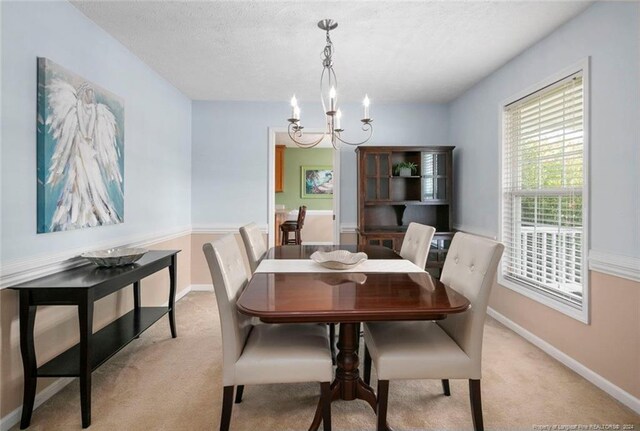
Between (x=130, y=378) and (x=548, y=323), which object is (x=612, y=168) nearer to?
(x=548, y=323)

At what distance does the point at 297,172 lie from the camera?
8.11m

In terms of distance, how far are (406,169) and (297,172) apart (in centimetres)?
427

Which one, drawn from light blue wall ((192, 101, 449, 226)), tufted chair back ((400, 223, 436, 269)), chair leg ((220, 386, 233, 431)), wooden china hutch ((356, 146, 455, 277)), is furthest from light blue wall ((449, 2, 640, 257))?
chair leg ((220, 386, 233, 431))

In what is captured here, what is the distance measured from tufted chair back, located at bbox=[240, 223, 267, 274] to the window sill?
86.5 inches

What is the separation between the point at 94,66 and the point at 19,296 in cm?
162

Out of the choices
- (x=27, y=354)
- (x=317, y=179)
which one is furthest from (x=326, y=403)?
(x=317, y=179)

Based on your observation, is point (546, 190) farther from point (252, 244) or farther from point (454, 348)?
point (252, 244)

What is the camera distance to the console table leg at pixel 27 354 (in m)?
1.74

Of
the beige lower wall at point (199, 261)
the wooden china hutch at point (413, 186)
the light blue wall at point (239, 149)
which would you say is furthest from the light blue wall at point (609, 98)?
the beige lower wall at point (199, 261)

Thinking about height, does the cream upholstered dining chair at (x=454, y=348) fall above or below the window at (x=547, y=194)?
below

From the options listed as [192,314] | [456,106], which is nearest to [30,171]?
[192,314]

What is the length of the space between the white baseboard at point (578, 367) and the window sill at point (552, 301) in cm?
29

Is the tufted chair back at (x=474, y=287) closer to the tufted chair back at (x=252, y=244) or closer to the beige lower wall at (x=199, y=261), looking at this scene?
the tufted chair back at (x=252, y=244)

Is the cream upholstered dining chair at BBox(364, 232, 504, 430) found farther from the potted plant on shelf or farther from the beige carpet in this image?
the potted plant on shelf
